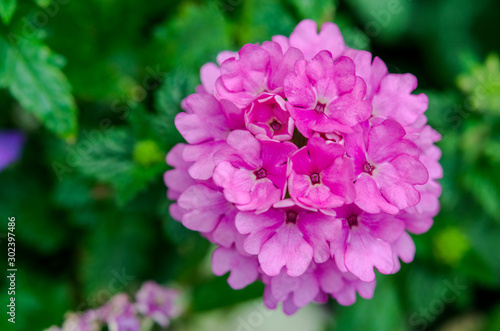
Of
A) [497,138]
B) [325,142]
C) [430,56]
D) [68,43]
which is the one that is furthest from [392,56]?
[325,142]

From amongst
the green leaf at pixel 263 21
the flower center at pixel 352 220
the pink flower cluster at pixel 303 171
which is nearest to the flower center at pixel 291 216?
the pink flower cluster at pixel 303 171

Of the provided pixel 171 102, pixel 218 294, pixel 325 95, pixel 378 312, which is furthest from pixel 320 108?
pixel 378 312

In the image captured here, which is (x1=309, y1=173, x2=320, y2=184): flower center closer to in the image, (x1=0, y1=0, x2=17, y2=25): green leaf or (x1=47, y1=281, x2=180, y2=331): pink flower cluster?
(x1=47, y1=281, x2=180, y2=331): pink flower cluster

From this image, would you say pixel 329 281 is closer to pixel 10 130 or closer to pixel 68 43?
pixel 68 43

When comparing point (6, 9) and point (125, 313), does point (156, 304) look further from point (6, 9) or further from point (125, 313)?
point (6, 9)

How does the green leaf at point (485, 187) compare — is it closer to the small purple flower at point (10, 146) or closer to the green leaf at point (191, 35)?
the green leaf at point (191, 35)

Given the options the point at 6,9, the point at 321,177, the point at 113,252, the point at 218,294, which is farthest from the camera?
the point at 218,294
